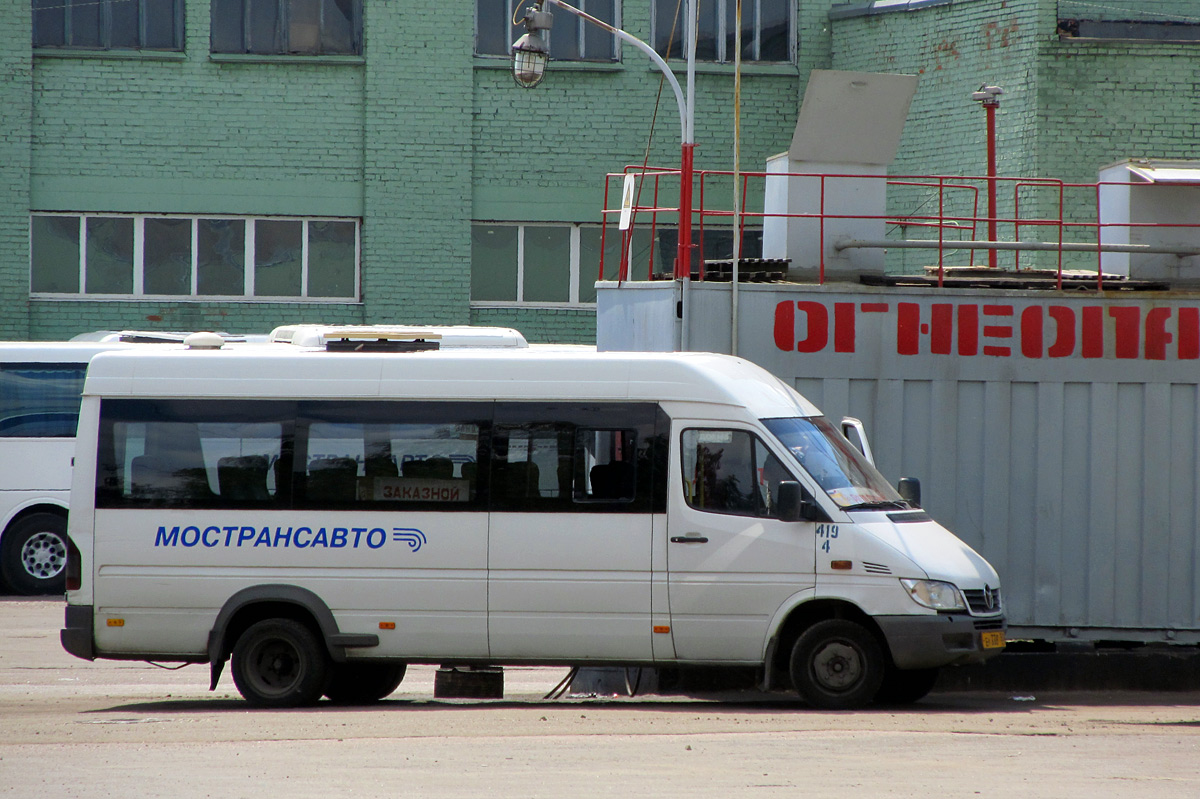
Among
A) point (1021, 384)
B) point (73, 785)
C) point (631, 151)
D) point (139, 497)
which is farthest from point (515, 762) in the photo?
point (631, 151)

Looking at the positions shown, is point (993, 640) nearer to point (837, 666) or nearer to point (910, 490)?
point (837, 666)

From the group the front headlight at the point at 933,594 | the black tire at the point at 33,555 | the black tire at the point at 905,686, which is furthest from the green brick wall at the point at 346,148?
the front headlight at the point at 933,594

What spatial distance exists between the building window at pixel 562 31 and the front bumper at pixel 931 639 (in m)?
13.5

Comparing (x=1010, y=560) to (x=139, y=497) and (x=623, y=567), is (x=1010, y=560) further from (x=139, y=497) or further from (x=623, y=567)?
(x=139, y=497)

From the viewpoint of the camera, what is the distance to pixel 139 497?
31.8 ft

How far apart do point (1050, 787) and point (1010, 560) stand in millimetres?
4484

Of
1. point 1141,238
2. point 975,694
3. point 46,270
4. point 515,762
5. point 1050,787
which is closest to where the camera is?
point 1050,787

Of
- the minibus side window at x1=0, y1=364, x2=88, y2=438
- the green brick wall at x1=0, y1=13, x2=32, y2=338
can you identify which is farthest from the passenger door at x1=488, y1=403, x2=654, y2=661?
the green brick wall at x1=0, y1=13, x2=32, y2=338

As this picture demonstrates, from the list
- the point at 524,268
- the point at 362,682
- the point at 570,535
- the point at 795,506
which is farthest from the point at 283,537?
the point at 524,268

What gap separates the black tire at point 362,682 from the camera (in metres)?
10.0

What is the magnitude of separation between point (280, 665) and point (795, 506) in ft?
12.2

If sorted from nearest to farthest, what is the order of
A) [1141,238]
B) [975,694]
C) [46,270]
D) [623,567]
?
[623,567] < [975,694] < [1141,238] < [46,270]

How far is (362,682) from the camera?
10.3 metres

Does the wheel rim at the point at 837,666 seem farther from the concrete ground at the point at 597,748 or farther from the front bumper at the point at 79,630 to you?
the front bumper at the point at 79,630
